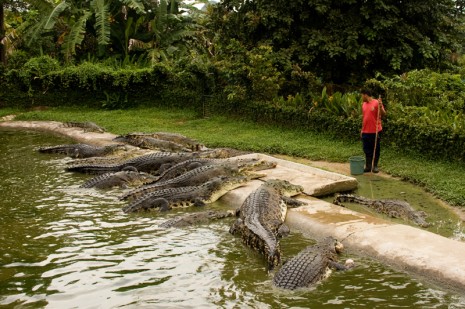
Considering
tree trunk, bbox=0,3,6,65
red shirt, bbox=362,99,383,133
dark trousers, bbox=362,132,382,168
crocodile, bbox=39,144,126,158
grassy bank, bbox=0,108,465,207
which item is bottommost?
crocodile, bbox=39,144,126,158

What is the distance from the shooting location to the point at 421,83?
1292 centimetres

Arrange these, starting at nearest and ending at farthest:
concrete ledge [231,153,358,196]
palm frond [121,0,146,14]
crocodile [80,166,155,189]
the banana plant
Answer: concrete ledge [231,153,358,196]
crocodile [80,166,155,189]
palm frond [121,0,146,14]
the banana plant

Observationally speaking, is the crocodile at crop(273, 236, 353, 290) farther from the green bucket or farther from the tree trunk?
the tree trunk

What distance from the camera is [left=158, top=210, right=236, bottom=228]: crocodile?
25.8 feet

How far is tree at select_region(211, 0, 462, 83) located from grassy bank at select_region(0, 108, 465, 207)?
286 centimetres

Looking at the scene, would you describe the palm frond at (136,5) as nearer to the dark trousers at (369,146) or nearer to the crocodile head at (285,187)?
the dark trousers at (369,146)

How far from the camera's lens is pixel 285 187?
877 cm

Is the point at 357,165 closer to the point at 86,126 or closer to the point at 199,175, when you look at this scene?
the point at 199,175

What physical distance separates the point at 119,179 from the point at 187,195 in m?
2.02

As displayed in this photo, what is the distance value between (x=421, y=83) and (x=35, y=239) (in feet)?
31.2

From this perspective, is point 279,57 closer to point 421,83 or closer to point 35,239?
point 421,83

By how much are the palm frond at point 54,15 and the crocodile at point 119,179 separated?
12838 millimetres

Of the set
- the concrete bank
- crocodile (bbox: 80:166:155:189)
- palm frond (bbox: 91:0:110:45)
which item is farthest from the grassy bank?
crocodile (bbox: 80:166:155:189)

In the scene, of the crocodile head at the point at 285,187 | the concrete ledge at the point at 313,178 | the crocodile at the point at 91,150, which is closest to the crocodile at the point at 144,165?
the crocodile at the point at 91,150
